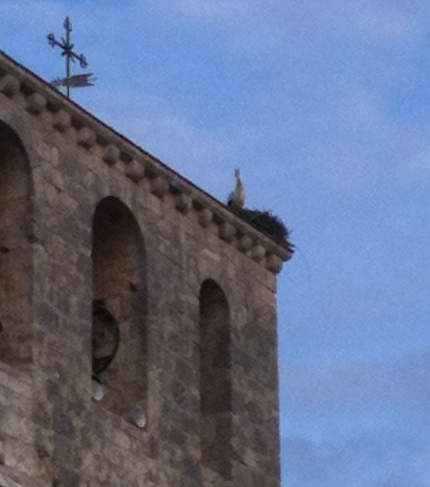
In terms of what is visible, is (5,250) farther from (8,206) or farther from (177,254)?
(177,254)

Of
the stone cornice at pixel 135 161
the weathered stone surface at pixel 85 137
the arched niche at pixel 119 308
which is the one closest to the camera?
the stone cornice at pixel 135 161

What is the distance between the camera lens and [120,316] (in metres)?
42.1

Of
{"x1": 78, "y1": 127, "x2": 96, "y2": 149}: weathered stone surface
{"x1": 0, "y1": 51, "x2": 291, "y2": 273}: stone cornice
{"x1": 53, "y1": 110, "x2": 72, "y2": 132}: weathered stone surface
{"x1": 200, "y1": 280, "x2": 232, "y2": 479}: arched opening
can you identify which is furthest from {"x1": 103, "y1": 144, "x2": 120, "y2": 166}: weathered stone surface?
{"x1": 200, "y1": 280, "x2": 232, "y2": 479}: arched opening

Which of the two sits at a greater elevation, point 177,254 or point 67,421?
point 177,254

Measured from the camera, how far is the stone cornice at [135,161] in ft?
133

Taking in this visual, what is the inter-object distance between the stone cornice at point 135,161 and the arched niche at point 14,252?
1.89 ft

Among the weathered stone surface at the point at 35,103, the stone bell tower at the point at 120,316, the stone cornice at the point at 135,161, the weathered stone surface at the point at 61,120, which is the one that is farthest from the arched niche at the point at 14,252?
the weathered stone surface at the point at 61,120

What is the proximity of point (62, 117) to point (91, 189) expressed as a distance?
0.91m

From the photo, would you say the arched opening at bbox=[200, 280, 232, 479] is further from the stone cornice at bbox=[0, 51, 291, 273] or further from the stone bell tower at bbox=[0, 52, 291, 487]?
the stone cornice at bbox=[0, 51, 291, 273]

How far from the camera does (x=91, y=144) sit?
41594mm

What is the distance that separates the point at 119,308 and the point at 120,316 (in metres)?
0.09

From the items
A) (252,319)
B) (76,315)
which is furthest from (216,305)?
(76,315)

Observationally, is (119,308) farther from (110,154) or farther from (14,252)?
(14,252)

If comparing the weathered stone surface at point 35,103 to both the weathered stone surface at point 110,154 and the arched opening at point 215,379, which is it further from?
the arched opening at point 215,379
